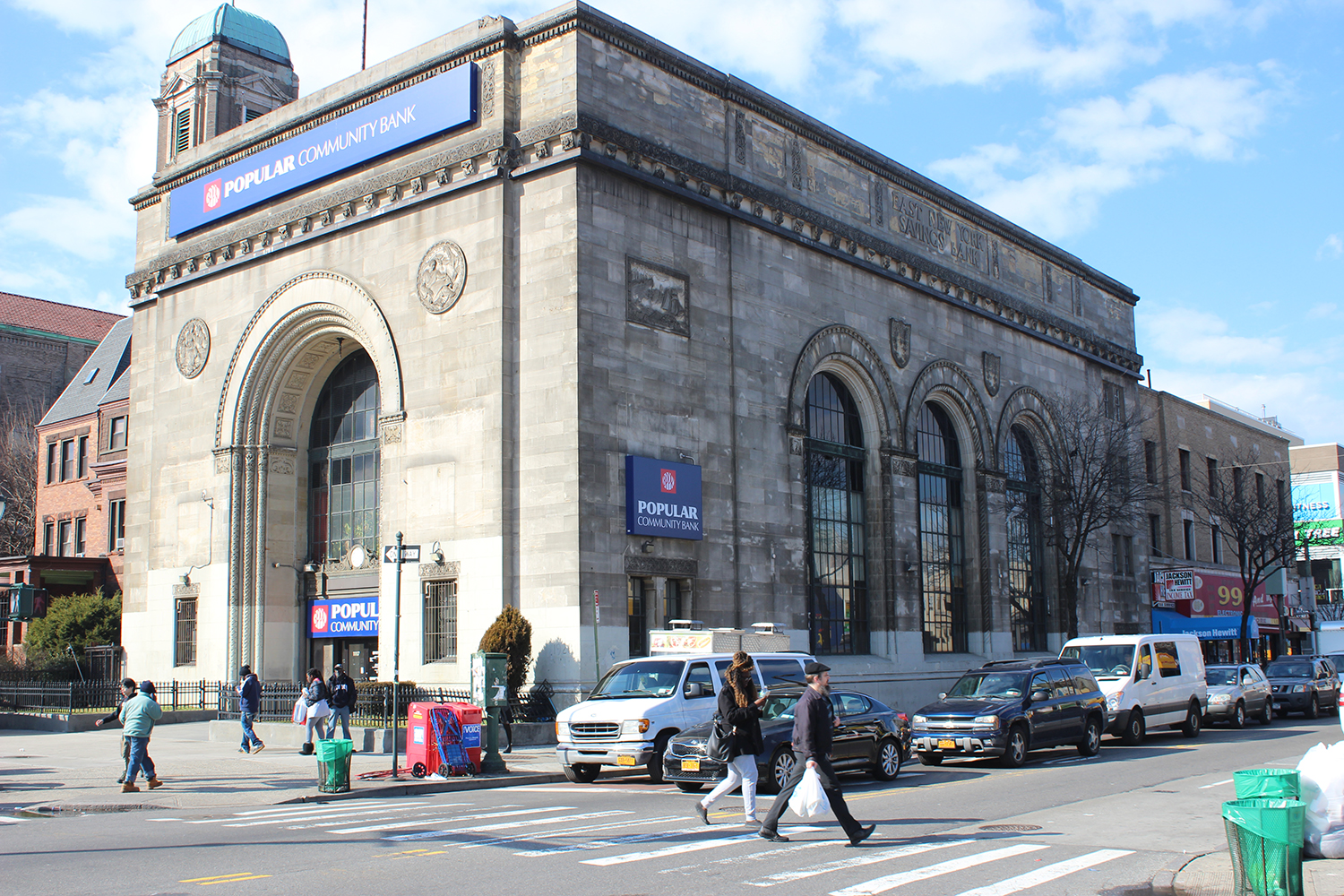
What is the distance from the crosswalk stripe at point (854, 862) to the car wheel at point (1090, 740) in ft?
37.5

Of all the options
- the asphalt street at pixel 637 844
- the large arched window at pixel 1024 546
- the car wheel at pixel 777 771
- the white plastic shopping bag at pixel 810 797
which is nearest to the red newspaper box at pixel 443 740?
the asphalt street at pixel 637 844

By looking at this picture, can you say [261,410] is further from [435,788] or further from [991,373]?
[991,373]

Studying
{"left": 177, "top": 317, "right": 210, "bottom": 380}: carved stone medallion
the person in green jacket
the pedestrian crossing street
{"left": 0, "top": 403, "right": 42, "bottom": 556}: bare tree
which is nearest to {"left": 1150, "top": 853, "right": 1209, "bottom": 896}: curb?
the pedestrian crossing street

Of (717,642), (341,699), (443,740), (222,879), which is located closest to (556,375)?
(717,642)

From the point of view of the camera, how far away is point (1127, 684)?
82.2 feet

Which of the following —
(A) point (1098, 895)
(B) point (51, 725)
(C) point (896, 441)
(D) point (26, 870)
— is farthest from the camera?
(C) point (896, 441)

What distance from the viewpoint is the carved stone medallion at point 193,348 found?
117ft

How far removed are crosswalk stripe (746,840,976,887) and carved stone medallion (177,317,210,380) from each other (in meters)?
29.4

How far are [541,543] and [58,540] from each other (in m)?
34.8

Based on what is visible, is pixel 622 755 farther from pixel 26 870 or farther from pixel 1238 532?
pixel 1238 532

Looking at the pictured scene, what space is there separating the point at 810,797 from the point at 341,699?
12.5 meters

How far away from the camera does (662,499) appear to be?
2816 cm

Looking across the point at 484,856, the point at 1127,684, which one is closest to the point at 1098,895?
the point at 484,856

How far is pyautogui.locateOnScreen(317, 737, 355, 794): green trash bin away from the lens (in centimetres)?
1720
